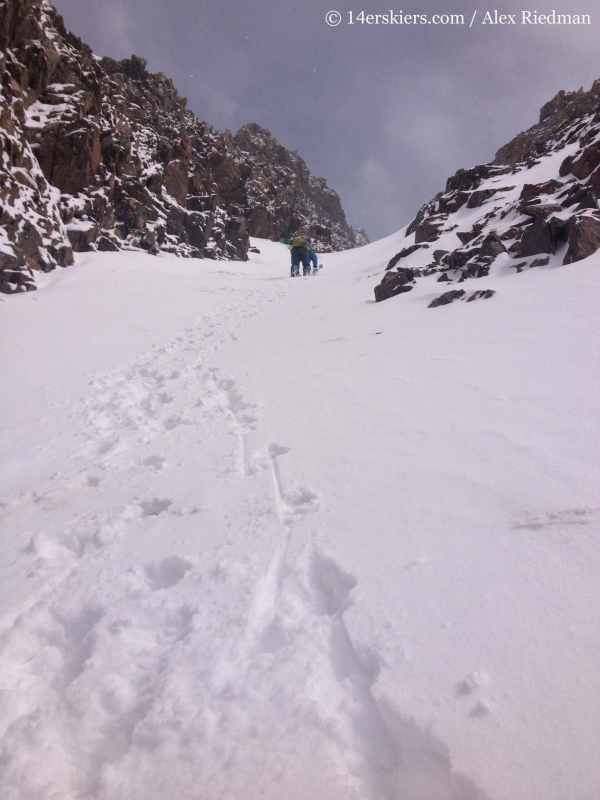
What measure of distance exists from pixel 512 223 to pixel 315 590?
39.9 feet

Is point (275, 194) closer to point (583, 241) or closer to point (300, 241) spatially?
point (300, 241)

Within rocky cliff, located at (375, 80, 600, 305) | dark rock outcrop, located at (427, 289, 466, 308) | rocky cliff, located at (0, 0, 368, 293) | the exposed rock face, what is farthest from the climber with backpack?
the exposed rock face

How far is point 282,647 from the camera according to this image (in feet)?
5.33

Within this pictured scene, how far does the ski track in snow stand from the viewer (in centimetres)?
126

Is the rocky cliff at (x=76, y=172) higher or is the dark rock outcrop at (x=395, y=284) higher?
the rocky cliff at (x=76, y=172)

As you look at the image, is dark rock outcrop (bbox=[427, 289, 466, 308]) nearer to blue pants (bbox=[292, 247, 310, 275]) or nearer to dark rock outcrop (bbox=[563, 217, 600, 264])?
dark rock outcrop (bbox=[563, 217, 600, 264])

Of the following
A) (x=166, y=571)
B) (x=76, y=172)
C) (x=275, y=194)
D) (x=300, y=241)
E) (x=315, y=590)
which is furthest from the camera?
(x=275, y=194)

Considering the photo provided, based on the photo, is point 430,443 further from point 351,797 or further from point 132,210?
point 132,210

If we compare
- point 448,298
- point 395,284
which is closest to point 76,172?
point 395,284

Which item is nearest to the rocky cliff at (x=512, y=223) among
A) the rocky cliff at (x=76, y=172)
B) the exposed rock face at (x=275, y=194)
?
the rocky cliff at (x=76, y=172)

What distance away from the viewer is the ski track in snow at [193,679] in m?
1.26

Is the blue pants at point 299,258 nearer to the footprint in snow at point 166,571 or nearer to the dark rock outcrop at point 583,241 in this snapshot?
the dark rock outcrop at point 583,241

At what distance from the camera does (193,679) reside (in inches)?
59.5

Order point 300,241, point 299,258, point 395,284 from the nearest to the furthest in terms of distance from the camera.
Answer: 1. point 395,284
2. point 300,241
3. point 299,258
